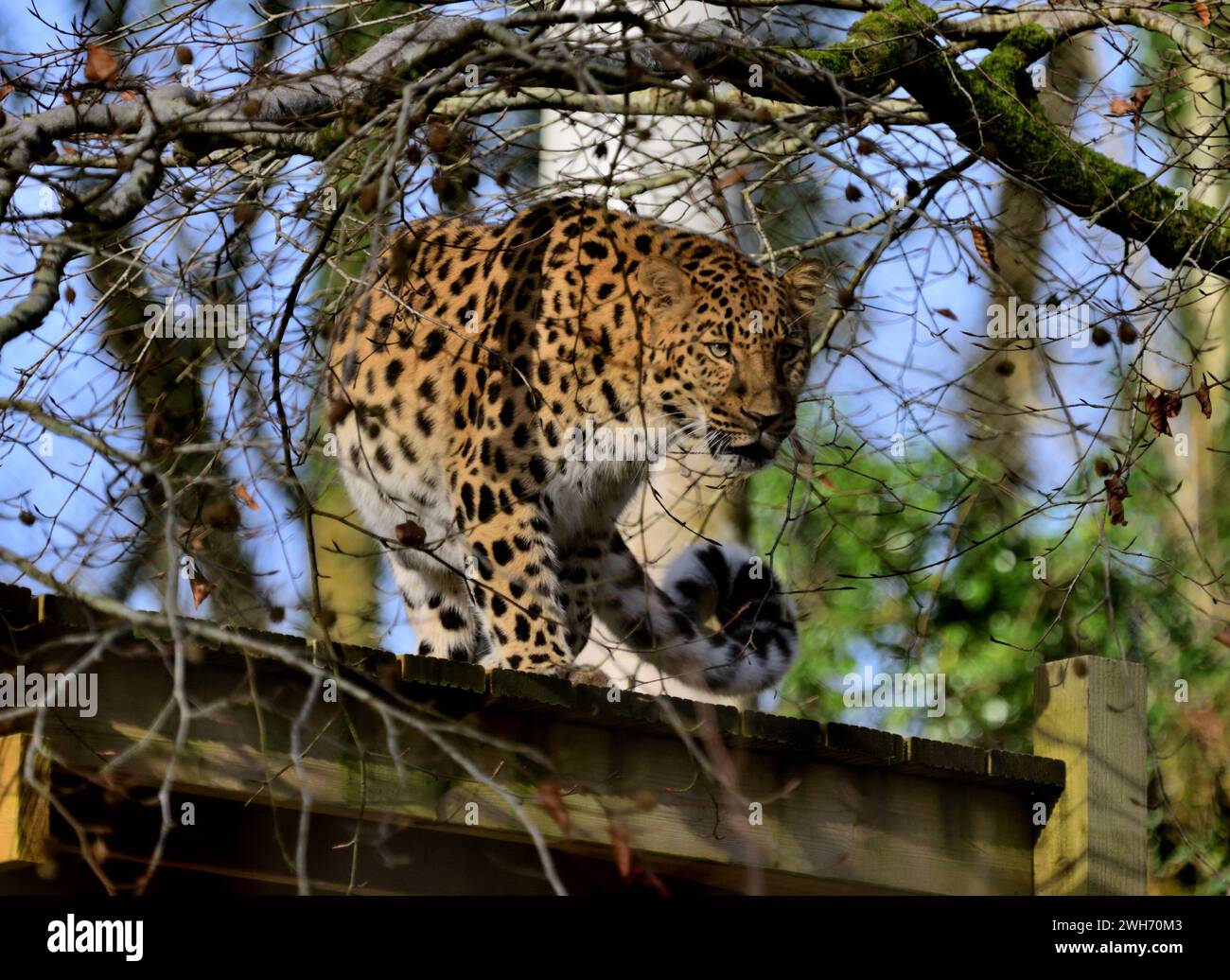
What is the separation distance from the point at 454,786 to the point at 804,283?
2.91 meters

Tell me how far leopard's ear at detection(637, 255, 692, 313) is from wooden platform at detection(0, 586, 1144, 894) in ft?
6.51

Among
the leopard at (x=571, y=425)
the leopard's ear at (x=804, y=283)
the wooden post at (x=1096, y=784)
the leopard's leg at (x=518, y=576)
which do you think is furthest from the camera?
the leopard's ear at (x=804, y=283)

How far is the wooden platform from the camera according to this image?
327 centimetres

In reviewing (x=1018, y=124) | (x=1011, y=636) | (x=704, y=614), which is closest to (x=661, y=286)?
(x=704, y=614)

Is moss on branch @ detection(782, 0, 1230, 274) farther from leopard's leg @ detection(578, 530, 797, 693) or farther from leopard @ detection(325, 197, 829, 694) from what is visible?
leopard's leg @ detection(578, 530, 797, 693)

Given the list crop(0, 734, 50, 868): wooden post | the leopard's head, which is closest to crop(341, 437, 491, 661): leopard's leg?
the leopard's head

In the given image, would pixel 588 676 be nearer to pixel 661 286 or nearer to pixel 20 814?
pixel 661 286

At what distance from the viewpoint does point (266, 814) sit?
3.78 metres

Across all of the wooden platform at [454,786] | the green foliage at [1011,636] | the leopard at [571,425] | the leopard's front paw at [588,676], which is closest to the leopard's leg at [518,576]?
the leopard at [571,425]

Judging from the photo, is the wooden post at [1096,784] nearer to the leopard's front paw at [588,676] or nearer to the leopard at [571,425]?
the leopard at [571,425]

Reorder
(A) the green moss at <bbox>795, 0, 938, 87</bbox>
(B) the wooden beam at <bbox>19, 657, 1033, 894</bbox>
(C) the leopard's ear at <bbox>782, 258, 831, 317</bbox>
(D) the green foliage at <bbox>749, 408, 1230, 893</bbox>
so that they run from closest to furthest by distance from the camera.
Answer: (B) the wooden beam at <bbox>19, 657, 1033, 894</bbox> → (A) the green moss at <bbox>795, 0, 938, 87</bbox> → (C) the leopard's ear at <bbox>782, 258, 831, 317</bbox> → (D) the green foliage at <bbox>749, 408, 1230, 893</bbox>

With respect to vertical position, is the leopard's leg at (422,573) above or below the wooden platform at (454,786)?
above

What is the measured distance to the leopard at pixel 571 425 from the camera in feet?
17.7

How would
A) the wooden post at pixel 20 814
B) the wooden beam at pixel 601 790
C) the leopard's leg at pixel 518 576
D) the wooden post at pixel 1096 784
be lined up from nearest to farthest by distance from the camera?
the wooden post at pixel 20 814, the wooden beam at pixel 601 790, the wooden post at pixel 1096 784, the leopard's leg at pixel 518 576
